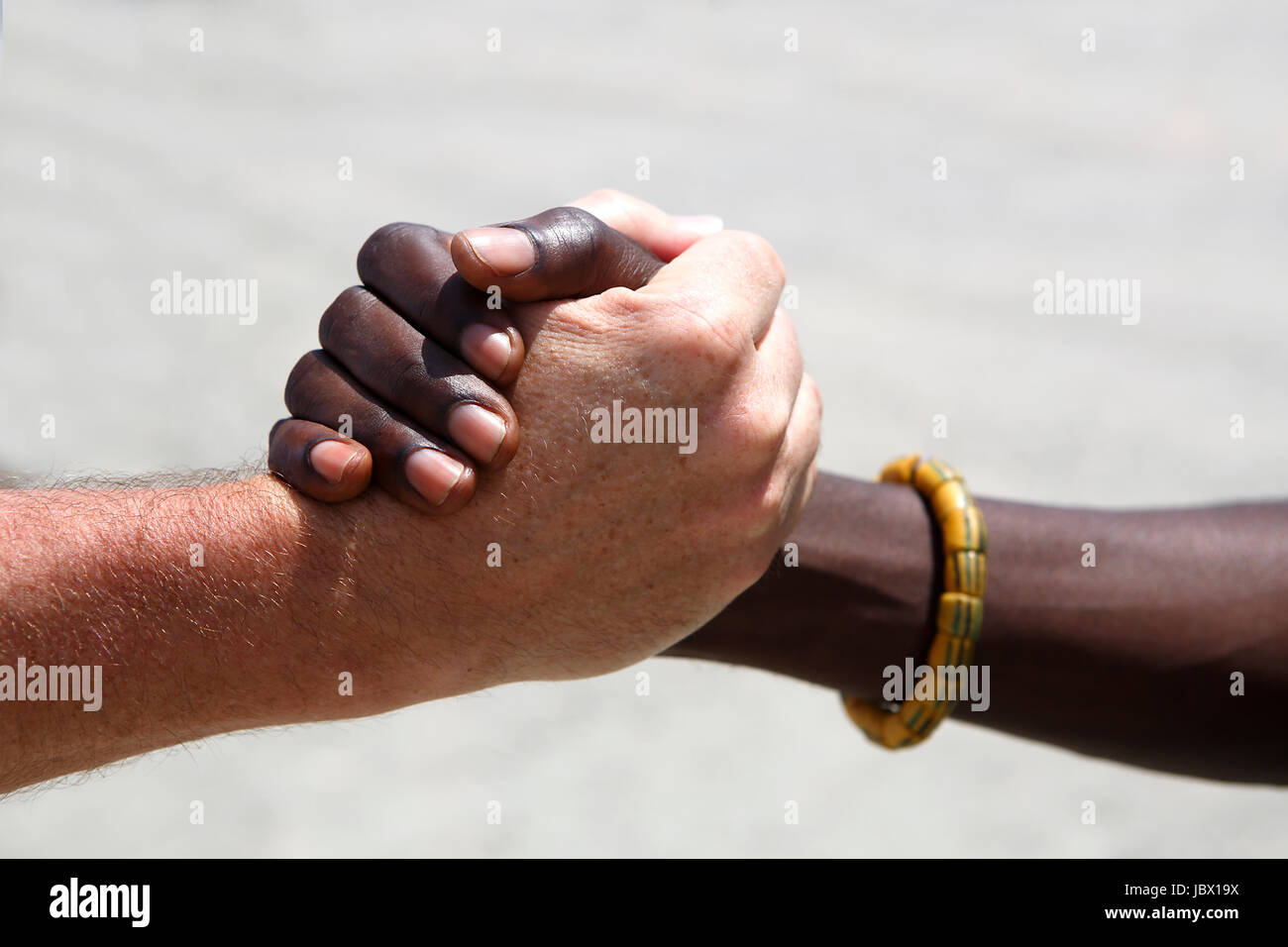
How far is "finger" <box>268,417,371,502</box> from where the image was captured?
1690mm

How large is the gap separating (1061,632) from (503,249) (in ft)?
4.60

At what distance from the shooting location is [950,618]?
223 cm

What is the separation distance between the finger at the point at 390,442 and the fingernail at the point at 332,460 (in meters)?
0.05

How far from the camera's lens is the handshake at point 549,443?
1.71 m

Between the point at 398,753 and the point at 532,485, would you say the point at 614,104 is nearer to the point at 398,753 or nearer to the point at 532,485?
the point at 398,753

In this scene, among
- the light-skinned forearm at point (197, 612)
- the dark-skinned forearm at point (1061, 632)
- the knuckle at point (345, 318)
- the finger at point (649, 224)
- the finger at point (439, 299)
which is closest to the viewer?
the light-skinned forearm at point (197, 612)

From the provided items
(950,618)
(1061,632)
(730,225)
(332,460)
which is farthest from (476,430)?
(730,225)

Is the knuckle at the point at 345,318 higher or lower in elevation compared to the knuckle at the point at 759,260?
lower

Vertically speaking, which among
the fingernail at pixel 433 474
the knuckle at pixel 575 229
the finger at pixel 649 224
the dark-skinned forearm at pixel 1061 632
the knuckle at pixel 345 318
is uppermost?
the finger at pixel 649 224

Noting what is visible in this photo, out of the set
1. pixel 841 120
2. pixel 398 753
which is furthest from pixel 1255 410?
pixel 398 753

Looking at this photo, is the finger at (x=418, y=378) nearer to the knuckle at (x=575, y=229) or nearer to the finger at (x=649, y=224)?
the knuckle at (x=575, y=229)

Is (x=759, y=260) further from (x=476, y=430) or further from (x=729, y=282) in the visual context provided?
(x=476, y=430)

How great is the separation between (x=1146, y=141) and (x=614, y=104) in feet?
10.3

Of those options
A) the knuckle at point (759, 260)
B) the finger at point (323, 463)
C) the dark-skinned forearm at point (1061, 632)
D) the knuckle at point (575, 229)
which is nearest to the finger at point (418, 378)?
the finger at point (323, 463)
